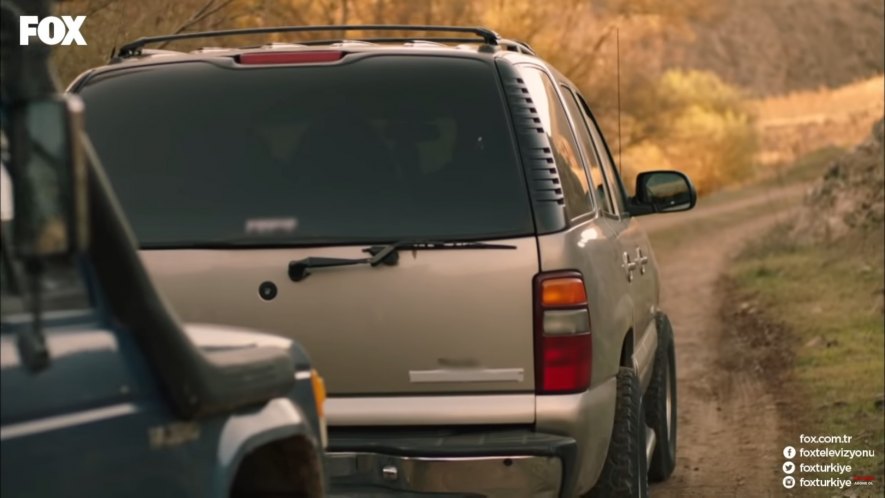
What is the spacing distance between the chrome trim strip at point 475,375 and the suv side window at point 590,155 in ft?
4.40

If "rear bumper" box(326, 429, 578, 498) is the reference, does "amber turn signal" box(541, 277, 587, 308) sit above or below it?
above

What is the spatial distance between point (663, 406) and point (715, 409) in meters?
3.95

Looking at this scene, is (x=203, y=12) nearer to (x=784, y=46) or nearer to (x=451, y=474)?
(x=451, y=474)

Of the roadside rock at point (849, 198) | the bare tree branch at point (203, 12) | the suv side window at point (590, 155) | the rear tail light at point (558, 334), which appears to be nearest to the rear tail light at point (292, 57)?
the rear tail light at point (558, 334)

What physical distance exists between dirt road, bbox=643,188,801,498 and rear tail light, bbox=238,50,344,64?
356 centimetres

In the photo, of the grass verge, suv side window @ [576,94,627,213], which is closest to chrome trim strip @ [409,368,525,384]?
suv side window @ [576,94,627,213]

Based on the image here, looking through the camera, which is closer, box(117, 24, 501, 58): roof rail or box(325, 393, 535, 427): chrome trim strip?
box(325, 393, 535, 427): chrome trim strip

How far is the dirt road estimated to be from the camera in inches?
368

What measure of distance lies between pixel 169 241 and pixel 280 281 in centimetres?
38

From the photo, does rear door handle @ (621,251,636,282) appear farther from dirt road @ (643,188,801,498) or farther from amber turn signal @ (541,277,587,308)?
dirt road @ (643,188,801,498)

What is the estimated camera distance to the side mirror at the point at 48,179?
2932 mm

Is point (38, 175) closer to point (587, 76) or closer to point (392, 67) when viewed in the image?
point (392, 67)

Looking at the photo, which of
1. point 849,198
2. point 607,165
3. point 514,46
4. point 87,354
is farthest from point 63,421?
point 849,198

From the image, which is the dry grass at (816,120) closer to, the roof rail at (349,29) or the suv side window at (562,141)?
the suv side window at (562,141)
